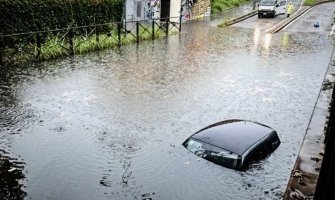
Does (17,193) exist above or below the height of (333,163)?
below

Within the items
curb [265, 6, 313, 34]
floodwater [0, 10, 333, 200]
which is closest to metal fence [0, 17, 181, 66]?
floodwater [0, 10, 333, 200]

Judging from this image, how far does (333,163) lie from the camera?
131 inches

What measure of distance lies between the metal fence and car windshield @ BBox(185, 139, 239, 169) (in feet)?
32.7

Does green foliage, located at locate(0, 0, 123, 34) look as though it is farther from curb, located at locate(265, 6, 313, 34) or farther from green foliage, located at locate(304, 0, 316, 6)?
green foliage, located at locate(304, 0, 316, 6)

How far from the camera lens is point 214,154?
24.1ft

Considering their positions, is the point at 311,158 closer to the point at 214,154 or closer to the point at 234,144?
the point at 234,144

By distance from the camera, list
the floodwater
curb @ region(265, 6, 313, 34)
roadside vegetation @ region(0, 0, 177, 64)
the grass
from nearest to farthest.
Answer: the floodwater → the grass → roadside vegetation @ region(0, 0, 177, 64) → curb @ region(265, 6, 313, 34)

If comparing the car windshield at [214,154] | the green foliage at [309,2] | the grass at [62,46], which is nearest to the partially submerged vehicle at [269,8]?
the green foliage at [309,2]

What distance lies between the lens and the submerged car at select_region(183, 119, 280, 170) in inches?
283

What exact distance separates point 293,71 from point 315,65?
6.62 ft

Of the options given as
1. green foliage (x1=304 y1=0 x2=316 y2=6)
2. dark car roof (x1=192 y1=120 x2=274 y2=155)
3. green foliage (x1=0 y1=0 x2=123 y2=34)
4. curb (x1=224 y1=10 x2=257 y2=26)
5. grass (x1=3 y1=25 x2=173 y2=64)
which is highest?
green foliage (x1=304 y1=0 x2=316 y2=6)

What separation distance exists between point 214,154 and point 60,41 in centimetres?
1239

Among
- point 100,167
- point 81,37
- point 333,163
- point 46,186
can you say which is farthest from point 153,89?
point 333,163

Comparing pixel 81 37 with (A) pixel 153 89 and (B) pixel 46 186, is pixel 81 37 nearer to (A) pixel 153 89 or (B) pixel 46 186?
(A) pixel 153 89
